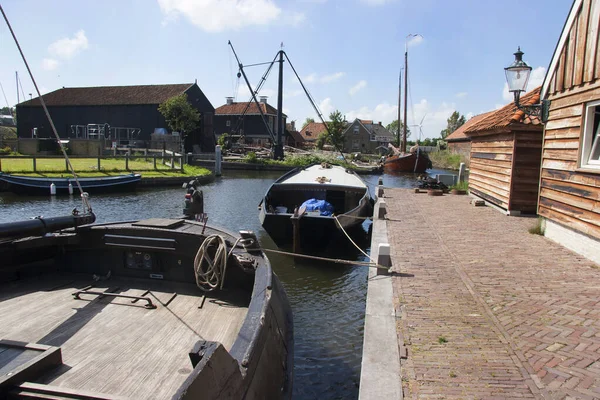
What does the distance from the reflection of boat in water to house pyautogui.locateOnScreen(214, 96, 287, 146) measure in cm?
5630

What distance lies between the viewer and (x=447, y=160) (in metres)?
56.2

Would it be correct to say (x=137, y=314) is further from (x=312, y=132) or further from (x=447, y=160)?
(x=312, y=132)

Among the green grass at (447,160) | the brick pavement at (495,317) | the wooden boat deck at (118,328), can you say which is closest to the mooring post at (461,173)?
the brick pavement at (495,317)

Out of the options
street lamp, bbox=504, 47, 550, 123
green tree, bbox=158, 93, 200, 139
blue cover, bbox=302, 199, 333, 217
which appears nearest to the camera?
street lamp, bbox=504, 47, 550, 123

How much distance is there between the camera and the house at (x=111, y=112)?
164 ft

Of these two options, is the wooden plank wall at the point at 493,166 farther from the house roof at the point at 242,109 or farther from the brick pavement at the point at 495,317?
the house roof at the point at 242,109

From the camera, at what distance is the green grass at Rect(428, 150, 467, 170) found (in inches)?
2047

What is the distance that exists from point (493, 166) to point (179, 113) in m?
39.2

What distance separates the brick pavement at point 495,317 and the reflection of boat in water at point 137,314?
64.1 inches

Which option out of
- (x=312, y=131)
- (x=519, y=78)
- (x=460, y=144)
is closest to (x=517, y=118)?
(x=519, y=78)

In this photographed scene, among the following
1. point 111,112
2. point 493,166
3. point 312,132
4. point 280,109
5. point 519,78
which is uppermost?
point 280,109

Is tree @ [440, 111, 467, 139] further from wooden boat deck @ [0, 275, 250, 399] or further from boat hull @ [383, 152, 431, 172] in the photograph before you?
wooden boat deck @ [0, 275, 250, 399]

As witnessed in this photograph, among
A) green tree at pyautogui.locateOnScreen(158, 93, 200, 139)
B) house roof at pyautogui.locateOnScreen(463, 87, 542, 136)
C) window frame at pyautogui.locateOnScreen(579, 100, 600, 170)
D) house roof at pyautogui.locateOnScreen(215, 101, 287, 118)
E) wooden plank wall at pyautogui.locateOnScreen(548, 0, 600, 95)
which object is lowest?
window frame at pyautogui.locateOnScreen(579, 100, 600, 170)

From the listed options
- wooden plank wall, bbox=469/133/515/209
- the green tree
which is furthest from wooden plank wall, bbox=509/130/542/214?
the green tree
